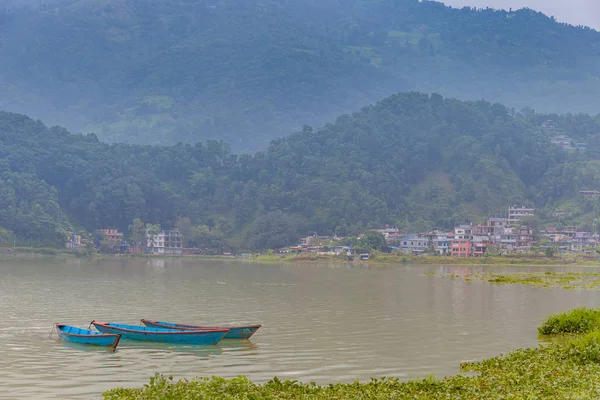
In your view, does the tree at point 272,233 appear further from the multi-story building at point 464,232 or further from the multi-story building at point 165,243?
the multi-story building at point 464,232

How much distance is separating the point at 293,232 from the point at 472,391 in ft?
417

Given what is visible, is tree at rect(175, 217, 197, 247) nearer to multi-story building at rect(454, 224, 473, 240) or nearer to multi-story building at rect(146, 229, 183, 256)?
multi-story building at rect(146, 229, 183, 256)

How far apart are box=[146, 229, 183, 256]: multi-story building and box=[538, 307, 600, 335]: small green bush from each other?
12096 cm

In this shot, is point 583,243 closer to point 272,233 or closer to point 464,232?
point 464,232

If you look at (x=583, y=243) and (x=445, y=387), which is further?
(x=583, y=243)

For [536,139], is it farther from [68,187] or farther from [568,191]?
[68,187]

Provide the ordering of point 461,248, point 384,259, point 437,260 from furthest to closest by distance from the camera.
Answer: point 461,248
point 384,259
point 437,260

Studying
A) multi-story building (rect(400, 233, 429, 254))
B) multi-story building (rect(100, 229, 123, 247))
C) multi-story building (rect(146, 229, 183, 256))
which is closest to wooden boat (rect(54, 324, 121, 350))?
multi-story building (rect(400, 233, 429, 254))

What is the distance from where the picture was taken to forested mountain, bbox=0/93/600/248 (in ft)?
496

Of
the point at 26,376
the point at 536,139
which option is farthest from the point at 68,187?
the point at 26,376

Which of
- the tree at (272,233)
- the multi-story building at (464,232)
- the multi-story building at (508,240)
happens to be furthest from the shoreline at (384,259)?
the multi-story building at (464,232)

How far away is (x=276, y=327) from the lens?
107 ft

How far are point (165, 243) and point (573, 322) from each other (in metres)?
127

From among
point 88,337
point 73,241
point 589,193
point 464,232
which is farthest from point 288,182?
point 88,337
